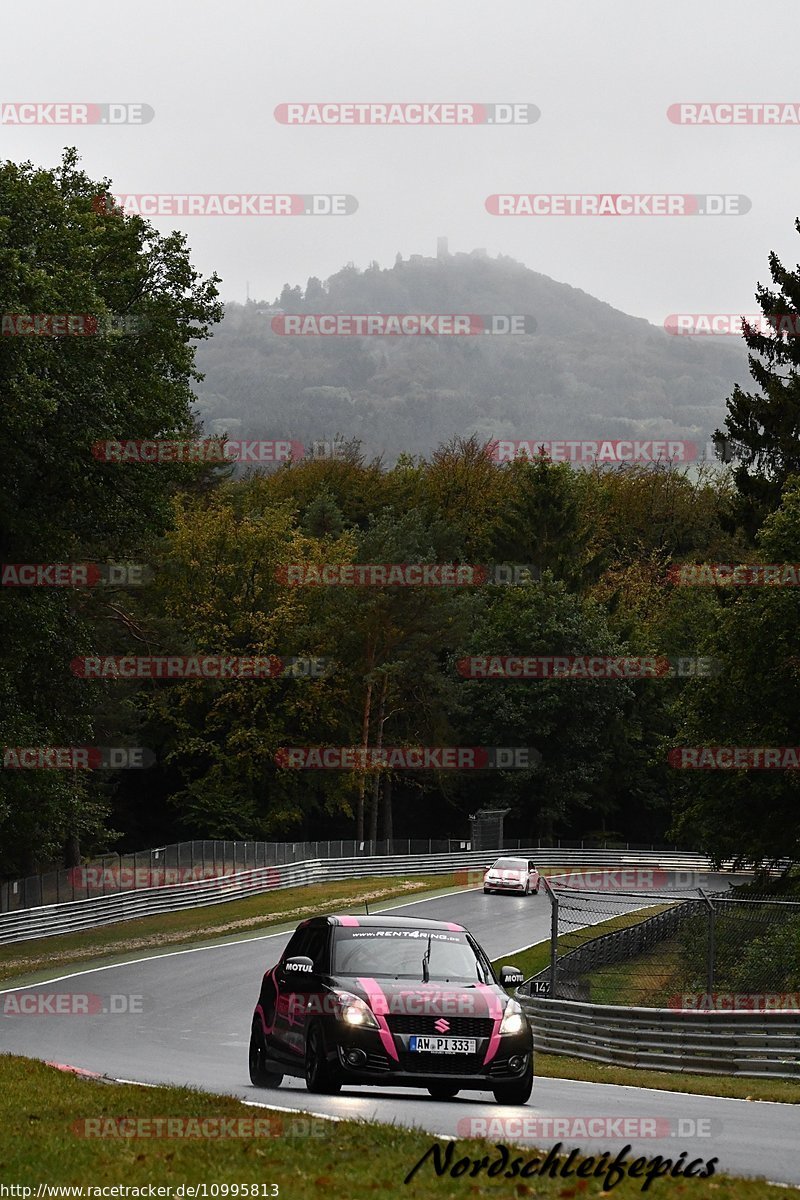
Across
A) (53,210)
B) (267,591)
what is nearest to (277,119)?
(53,210)

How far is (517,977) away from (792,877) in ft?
79.2

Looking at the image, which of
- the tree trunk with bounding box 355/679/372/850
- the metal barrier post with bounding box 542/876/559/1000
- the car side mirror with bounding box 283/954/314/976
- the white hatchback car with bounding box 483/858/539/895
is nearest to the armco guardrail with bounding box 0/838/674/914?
the tree trunk with bounding box 355/679/372/850

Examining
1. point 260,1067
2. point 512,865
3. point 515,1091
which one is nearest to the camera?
point 515,1091

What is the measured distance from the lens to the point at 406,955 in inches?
568

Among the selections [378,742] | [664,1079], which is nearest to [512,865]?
[378,742]

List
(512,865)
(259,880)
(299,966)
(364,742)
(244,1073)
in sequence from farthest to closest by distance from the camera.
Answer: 1. (364,742)
2. (512,865)
3. (259,880)
4. (244,1073)
5. (299,966)

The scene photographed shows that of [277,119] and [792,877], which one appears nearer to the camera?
[277,119]

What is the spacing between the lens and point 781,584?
35.4m

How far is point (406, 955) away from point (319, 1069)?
4.54 feet

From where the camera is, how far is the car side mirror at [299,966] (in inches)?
560

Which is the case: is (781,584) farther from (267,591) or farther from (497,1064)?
(267,591)

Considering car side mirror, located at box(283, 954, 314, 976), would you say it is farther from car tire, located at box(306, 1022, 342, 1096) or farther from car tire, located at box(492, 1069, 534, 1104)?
car tire, located at box(492, 1069, 534, 1104)

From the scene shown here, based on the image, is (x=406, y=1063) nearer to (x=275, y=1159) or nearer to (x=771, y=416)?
(x=275, y=1159)

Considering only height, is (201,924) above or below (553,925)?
below
